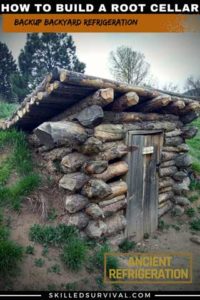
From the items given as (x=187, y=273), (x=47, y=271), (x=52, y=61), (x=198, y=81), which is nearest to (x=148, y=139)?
(x=187, y=273)

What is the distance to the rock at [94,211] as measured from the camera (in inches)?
187

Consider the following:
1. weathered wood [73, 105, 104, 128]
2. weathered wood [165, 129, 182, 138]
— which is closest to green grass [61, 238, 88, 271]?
weathered wood [73, 105, 104, 128]

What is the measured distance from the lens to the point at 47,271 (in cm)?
397

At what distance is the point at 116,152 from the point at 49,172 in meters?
1.57

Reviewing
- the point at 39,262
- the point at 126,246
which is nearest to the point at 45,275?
the point at 39,262

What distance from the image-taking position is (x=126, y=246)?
214 inches

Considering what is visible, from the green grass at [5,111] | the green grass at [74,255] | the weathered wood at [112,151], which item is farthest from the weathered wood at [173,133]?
the green grass at [5,111]

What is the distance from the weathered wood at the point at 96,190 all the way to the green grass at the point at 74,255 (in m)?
0.85

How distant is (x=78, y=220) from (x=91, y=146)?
136 centimetres

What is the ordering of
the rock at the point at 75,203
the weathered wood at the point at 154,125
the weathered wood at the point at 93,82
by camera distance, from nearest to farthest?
the weathered wood at the point at 93,82 → the rock at the point at 75,203 → the weathered wood at the point at 154,125

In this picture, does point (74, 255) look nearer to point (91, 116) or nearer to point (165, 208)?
point (91, 116)

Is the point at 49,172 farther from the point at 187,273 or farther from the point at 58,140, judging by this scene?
the point at 187,273

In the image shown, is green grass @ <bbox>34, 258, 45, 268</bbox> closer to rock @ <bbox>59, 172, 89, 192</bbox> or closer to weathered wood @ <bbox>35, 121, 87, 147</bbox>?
rock @ <bbox>59, 172, 89, 192</bbox>

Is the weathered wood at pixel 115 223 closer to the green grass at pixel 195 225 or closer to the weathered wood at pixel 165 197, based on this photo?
the weathered wood at pixel 165 197
